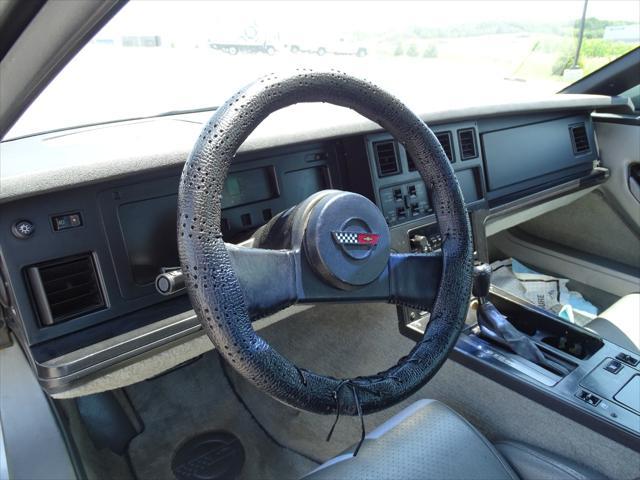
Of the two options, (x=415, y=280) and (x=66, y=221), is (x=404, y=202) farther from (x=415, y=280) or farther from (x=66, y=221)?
(x=66, y=221)

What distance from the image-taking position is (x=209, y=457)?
2.03 meters

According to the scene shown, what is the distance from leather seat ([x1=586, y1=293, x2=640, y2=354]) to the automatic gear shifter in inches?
14.1

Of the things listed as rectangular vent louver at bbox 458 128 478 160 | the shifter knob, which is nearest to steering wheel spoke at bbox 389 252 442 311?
the shifter knob

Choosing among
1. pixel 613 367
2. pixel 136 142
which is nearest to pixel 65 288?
pixel 136 142

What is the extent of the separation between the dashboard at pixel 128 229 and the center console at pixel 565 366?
31cm

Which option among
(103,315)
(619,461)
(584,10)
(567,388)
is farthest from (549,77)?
(103,315)

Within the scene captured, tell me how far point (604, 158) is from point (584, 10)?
73 cm

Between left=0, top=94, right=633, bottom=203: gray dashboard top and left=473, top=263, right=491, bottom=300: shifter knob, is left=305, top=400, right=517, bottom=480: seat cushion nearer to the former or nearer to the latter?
left=473, top=263, right=491, bottom=300: shifter knob

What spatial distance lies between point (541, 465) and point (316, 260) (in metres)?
0.80

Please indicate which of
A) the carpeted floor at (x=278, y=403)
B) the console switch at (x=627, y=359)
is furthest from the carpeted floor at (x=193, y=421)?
the console switch at (x=627, y=359)

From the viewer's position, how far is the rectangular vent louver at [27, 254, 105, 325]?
3.76 feet

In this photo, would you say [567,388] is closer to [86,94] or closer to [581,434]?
[581,434]

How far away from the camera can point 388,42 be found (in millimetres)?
2777

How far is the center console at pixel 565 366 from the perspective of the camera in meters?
1.30
